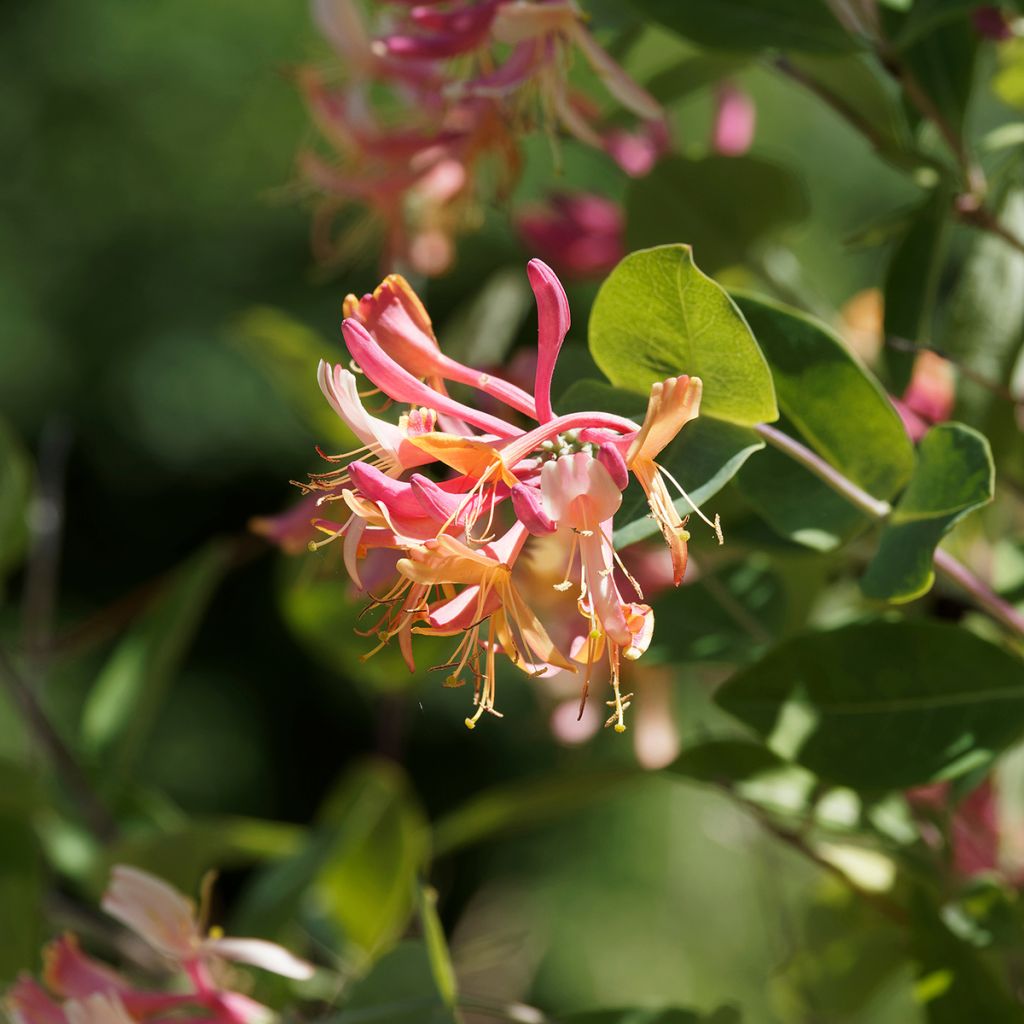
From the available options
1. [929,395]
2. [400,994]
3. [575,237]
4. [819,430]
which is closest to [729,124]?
[575,237]

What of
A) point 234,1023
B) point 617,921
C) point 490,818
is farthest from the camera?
point 617,921

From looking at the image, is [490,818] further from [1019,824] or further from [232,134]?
[232,134]

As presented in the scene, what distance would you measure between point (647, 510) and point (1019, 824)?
14.9 inches

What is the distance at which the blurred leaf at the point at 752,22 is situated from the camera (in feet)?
1.34

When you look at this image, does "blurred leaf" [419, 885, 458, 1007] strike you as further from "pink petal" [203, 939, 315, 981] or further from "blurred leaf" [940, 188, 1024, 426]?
"blurred leaf" [940, 188, 1024, 426]

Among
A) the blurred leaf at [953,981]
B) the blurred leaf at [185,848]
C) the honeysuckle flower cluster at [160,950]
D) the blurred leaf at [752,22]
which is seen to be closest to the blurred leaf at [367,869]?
the blurred leaf at [185,848]

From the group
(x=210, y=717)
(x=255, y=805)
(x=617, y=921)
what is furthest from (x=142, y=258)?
(x=617, y=921)

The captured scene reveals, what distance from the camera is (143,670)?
62 cm

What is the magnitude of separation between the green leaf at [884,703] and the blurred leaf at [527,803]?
14 centimetres

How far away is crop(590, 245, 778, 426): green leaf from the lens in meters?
0.30

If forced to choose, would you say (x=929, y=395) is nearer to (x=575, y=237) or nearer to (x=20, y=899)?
(x=575, y=237)

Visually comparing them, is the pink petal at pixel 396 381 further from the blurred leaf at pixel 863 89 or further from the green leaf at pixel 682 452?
the blurred leaf at pixel 863 89

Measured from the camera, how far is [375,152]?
519 millimetres

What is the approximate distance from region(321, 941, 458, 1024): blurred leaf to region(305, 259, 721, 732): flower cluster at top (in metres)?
0.11
